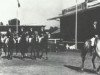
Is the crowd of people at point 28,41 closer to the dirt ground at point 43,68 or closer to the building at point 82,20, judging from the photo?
the dirt ground at point 43,68

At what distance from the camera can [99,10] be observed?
4503 centimetres

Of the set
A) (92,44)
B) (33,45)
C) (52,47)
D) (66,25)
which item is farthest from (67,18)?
(92,44)

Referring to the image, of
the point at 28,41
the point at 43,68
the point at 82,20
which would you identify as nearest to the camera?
the point at 43,68

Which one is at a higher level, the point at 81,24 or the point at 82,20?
the point at 82,20

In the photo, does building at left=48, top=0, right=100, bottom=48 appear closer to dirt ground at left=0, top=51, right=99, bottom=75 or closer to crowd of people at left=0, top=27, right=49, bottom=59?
crowd of people at left=0, top=27, right=49, bottom=59

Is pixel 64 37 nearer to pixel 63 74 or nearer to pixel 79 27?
pixel 79 27

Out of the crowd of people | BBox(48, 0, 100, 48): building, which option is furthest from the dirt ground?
BBox(48, 0, 100, 48): building

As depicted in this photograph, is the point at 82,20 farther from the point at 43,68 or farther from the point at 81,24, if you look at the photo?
the point at 43,68

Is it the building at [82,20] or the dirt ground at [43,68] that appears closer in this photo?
the dirt ground at [43,68]

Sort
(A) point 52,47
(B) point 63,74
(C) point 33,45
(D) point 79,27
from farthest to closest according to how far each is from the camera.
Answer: (D) point 79,27 < (A) point 52,47 < (C) point 33,45 < (B) point 63,74

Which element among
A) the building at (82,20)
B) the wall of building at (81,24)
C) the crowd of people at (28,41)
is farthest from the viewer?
the wall of building at (81,24)

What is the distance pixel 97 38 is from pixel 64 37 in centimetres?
4643

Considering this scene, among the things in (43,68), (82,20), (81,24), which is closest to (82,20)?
(82,20)

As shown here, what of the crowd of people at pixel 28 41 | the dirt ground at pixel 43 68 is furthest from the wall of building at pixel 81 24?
the dirt ground at pixel 43 68
